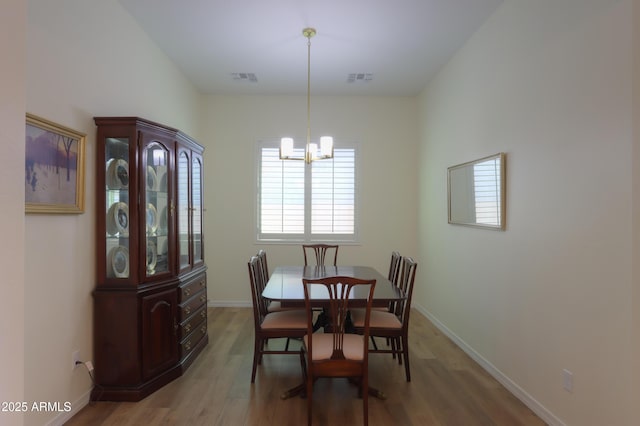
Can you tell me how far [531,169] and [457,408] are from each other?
1.81 m

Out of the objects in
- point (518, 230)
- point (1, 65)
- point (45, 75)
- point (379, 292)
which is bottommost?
point (379, 292)

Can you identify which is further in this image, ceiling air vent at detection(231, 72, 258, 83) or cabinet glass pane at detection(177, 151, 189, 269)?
ceiling air vent at detection(231, 72, 258, 83)

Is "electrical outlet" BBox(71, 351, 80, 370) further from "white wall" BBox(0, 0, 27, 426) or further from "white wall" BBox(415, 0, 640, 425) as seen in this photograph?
"white wall" BBox(415, 0, 640, 425)

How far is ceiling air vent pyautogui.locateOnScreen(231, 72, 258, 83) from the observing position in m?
4.18

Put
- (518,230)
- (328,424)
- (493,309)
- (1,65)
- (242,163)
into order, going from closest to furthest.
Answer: (1,65)
(328,424)
(518,230)
(493,309)
(242,163)

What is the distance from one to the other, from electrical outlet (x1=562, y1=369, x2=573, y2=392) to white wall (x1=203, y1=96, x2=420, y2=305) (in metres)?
2.89

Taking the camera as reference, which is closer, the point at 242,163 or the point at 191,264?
the point at 191,264

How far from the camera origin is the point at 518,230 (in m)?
2.60

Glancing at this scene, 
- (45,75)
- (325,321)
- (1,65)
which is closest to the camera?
(1,65)

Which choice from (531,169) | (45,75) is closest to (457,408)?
(531,169)

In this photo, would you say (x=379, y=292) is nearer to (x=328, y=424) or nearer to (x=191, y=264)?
(x=328, y=424)

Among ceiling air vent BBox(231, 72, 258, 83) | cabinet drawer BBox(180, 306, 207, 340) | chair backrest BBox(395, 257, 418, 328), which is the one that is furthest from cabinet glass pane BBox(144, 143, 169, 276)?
chair backrest BBox(395, 257, 418, 328)

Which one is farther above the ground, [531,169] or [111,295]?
[531,169]

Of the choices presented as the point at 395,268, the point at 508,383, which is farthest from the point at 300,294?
the point at 508,383
